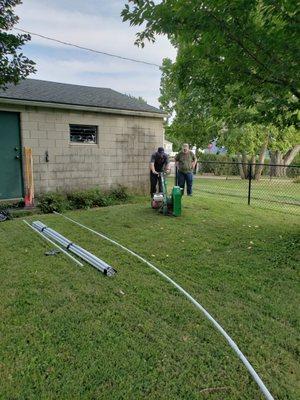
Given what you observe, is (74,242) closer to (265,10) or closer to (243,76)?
(243,76)

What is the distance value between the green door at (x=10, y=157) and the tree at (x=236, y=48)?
4.50 meters

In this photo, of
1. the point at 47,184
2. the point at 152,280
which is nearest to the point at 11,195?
the point at 47,184

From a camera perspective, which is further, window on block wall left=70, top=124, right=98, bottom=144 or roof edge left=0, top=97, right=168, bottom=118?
window on block wall left=70, top=124, right=98, bottom=144

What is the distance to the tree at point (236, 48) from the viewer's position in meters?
3.87

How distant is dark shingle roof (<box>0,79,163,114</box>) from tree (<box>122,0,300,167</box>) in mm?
4348

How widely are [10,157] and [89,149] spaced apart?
2.11 meters

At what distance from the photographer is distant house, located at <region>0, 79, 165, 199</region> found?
8.14 m

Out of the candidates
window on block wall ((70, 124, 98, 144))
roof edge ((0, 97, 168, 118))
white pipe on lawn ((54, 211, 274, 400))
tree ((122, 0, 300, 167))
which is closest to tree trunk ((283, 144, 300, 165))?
roof edge ((0, 97, 168, 118))

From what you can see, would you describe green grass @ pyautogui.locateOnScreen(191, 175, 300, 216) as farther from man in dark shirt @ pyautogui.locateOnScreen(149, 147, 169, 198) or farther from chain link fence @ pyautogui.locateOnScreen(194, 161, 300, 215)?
man in dark shirt @ pyautogui.locateOnScreen(149, 147, 169, 198)

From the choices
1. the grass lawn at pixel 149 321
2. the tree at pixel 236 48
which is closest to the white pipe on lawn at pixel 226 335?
the grass lawn at pixel 149 321

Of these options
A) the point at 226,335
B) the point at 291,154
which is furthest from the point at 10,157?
the point at 291,154

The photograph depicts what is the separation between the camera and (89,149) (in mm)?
9391

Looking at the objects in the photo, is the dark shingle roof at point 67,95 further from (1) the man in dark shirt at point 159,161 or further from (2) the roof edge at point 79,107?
(1) the man in dark shirt at point 159,161

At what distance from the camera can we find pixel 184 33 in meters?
4.32
